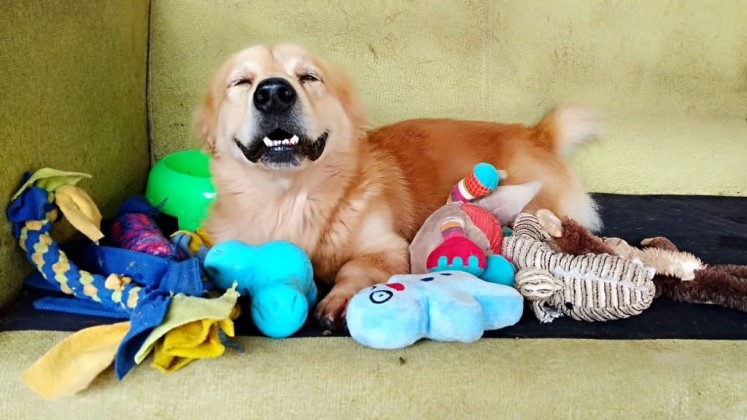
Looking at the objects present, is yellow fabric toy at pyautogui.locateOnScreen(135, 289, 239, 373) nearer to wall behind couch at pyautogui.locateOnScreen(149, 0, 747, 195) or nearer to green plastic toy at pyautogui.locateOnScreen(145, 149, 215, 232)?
green plastic toy at pyautogui.locateOnScreen(145, 149, 215, 232)

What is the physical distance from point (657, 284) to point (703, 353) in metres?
0.24

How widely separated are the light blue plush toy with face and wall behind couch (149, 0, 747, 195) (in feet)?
3.67

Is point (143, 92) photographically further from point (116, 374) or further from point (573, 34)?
point (573, 34)

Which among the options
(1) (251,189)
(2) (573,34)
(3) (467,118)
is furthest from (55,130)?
(2) (573,34)

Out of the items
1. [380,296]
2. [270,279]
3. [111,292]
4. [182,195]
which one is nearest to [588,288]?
[380,296]

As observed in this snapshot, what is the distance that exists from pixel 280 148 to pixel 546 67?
3.71 feet

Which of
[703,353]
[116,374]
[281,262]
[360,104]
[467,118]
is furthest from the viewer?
[467,118]

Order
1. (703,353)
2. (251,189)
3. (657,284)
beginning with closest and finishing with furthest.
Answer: (703,353), (657,284), (251,189)

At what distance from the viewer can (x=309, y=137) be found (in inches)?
51.7

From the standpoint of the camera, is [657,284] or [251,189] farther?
[251,189]

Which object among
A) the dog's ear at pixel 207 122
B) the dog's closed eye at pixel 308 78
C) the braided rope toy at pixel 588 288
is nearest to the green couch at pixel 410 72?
the dog's ear at pixel 207 122

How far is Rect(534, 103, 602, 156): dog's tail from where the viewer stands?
77.0 inches

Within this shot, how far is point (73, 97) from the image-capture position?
1407mm

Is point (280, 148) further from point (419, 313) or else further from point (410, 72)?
point (410, 72)
